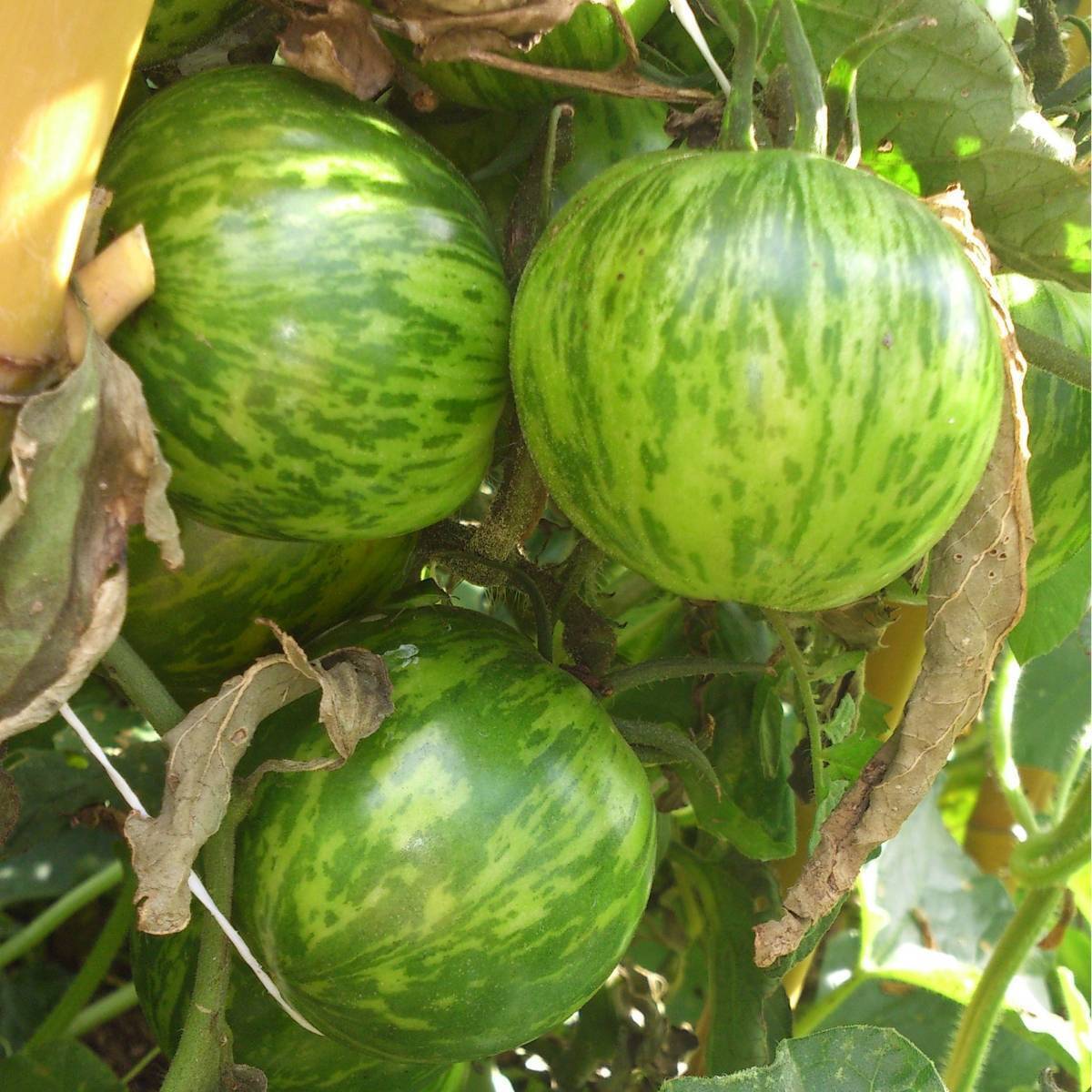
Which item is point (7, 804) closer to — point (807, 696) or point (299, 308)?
point (299, 308)

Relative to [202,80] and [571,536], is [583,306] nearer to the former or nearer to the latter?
[202,80]

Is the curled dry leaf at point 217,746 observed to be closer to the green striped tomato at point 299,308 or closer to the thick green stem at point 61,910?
the green striped tomato at point 299,308

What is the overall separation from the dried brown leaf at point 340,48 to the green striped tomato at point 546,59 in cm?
5

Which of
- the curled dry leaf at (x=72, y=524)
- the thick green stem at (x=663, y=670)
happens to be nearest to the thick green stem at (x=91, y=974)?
the thick green stem at (x=663, y=670)

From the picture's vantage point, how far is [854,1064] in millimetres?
831

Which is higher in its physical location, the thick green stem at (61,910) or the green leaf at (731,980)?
the green leaf at (731,980)

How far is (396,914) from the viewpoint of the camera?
700 mm

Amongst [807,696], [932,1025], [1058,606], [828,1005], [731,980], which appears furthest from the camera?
[932,1025]

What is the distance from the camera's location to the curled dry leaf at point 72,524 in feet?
1.79

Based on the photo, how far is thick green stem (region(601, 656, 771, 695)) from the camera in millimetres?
878

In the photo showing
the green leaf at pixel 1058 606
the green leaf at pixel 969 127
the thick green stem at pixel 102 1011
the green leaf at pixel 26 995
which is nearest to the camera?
the green leaf at pixel 969 127

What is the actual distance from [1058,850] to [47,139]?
0.95m

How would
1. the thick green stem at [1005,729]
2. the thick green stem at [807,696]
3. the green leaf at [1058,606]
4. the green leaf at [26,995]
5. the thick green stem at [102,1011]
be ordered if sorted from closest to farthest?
the thick green stem at [807,696], the green leaf at [1058,606], the thick green stem at [1005,729], the thick green stem at [102,1011], the green leaf at [26,995]

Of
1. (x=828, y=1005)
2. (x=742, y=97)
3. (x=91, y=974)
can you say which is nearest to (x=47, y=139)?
(x=742, y=97)
